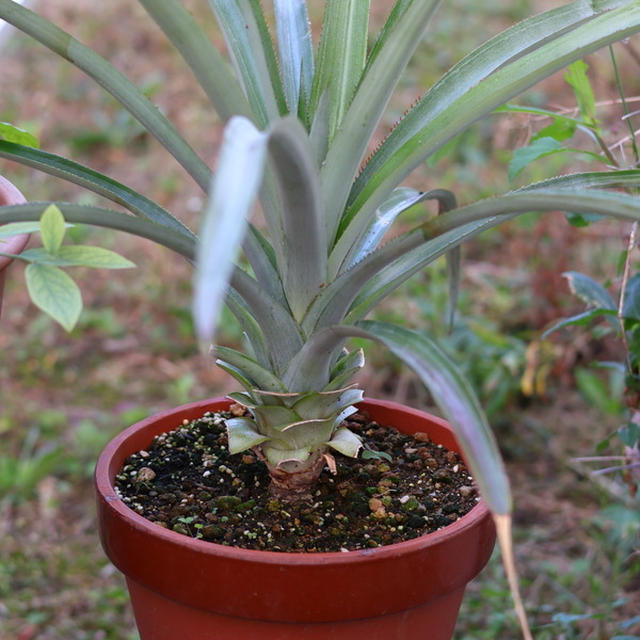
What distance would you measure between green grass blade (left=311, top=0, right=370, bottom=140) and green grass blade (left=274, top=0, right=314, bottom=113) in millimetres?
29

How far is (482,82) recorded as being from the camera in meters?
0.78

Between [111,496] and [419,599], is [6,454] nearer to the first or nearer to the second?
[111,496]

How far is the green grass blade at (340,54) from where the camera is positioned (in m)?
0.87

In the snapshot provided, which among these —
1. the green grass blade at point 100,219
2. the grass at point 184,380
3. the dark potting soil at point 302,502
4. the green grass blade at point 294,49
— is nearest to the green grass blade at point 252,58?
the green grass blade at point 294,49

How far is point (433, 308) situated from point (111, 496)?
1.31 metres

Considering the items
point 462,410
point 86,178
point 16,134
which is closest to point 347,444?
point 462,410

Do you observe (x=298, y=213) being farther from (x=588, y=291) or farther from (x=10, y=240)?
(x=588, y=291)

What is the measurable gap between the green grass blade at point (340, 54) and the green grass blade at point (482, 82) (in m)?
0.07

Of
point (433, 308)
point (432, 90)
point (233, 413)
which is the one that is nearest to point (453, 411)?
point (432, 90)

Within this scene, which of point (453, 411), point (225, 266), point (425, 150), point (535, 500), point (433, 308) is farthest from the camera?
point (433, 308)

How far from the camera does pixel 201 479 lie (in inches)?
38.2

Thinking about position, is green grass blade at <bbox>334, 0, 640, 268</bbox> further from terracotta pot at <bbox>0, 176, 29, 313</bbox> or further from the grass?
the grass

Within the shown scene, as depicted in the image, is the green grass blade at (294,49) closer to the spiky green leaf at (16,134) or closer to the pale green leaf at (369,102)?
the pale green leaf at (369,102)

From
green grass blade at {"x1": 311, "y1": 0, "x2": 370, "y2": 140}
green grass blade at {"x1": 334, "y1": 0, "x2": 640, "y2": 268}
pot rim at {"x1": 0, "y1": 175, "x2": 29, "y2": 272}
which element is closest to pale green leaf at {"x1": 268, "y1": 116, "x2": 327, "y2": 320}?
green grass blade at {"x1": 334, "y1": 0, "x2": 640, "y2": 268}
